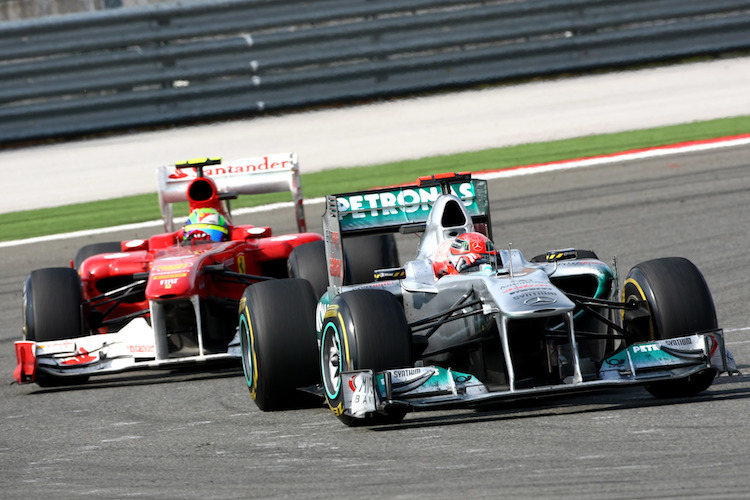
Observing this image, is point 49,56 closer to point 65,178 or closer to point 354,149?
point 65,178

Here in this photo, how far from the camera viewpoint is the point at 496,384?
7.49 metres

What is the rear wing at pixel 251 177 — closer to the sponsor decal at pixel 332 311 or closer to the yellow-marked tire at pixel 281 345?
the yellow-marked tire at pixel 281 345

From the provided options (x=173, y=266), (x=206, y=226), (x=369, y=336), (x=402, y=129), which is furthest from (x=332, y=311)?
(x=402, y=129)

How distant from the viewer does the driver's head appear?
26.3 ft

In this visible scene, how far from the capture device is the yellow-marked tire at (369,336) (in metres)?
7.15

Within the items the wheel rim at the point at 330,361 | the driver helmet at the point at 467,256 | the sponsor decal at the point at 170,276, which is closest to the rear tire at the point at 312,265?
the sponsor decal at the point at 170,276

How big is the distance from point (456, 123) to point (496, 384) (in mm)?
13197

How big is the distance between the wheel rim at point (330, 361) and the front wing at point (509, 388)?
0.37 m

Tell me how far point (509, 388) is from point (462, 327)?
2.38ft

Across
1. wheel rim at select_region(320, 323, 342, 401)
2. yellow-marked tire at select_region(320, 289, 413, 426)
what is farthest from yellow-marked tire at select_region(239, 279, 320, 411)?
yellow-marked tire at select_region(320, 289, 413, 426)

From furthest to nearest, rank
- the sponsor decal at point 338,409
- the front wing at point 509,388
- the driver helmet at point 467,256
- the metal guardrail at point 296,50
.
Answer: the metal guardrail at point 296,50 → the driver helmet at point 467,256 → the sponsor decal at point 338,409 → the front wing at point 509,388

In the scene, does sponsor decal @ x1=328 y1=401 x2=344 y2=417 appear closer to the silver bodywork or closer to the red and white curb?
the silver bodywork

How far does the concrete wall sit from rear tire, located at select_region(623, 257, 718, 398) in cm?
1607

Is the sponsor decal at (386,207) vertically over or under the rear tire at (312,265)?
over
